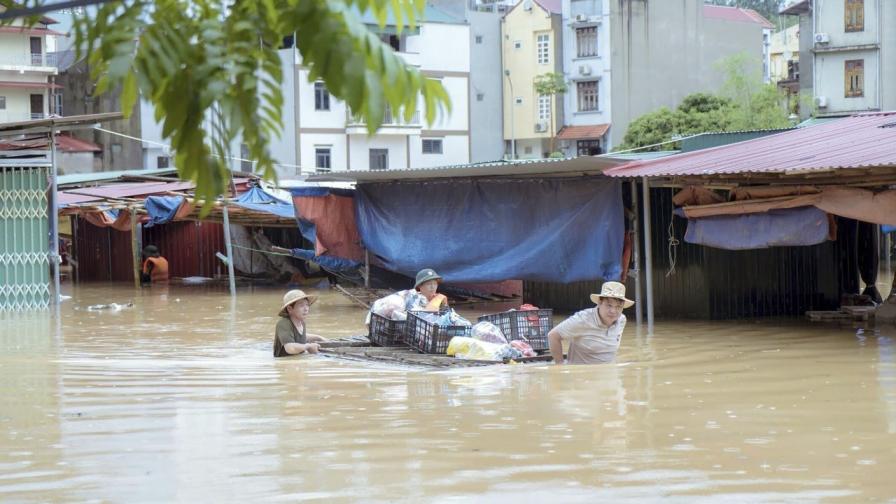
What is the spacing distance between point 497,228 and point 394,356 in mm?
7045

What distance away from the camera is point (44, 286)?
1917 centimetres

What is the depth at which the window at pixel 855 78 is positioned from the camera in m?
48.3

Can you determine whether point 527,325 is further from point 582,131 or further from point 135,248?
point 582,131

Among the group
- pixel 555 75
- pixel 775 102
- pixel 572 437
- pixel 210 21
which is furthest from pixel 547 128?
pixel 210 21

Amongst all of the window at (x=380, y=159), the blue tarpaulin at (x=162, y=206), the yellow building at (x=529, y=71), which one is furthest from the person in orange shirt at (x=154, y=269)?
the yellow building at (x=529, y=71)

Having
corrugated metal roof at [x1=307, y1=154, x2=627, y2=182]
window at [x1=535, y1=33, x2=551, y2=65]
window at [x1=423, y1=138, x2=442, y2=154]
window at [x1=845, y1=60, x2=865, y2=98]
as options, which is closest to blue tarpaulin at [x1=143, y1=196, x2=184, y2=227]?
corrugated metal roof at [x1=307, y1=154, x2=627, y2=182]

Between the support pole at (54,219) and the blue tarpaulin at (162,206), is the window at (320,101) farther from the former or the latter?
the support pole at (54,219)

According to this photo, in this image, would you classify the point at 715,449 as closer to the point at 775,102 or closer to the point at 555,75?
the point at 775,102

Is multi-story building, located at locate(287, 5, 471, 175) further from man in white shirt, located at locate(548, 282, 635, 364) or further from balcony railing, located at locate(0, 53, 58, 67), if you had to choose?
man in white shirt, located at locate(548, 282, 635, 364)

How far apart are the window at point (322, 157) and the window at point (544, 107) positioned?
36.2ft

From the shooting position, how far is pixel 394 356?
1166 cm

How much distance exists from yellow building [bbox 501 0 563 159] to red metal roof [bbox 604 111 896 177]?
40754 millimetres

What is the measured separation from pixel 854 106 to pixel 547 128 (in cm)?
1460

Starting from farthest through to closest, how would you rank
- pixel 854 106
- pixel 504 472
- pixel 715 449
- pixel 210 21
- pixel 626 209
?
1. pixel 854 106
2. pixel 626 209
3. pixel 715 449
4. pixel 504 472
5. pixel 210 21
